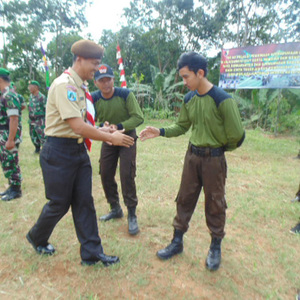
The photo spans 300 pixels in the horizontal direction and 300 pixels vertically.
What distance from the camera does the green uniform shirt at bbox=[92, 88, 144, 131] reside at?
2998 mm

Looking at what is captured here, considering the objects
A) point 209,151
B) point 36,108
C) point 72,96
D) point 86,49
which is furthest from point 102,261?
point 36,108

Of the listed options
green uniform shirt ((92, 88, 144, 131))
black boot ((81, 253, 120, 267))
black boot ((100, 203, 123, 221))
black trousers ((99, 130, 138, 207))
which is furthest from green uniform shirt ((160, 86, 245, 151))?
black boot ((100, 203, 123, 221))

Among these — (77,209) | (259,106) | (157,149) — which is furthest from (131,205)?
(259,106)

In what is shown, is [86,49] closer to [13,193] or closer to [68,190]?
[68,190]

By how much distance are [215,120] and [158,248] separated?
5.13 ft

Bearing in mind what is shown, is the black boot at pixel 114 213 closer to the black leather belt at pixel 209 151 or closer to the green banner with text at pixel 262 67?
the black leather belt at pixel 209 151

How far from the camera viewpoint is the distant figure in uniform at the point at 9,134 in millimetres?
3527

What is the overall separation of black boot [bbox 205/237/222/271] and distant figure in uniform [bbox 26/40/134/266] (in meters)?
0.92

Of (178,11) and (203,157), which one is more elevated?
(178,11)

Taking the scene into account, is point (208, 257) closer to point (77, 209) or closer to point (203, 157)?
point (203, 157)

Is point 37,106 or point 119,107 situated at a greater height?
point 119,107

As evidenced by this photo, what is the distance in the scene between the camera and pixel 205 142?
225cm

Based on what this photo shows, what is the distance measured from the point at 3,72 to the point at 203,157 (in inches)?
122

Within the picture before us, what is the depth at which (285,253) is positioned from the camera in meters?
2.71
